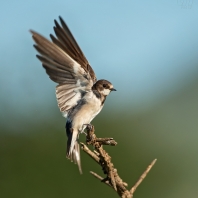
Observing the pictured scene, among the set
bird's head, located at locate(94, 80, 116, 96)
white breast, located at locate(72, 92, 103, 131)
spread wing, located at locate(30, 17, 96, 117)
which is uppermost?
spread wing, located at locate(30, 17, 96, 117)

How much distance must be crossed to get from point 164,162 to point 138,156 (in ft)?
3.59

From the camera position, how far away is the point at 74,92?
534 centimetres

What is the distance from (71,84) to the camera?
5359 millimetres

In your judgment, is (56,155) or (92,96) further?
(56,155)

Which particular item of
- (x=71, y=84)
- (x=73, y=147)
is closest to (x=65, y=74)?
(x=71, y=84)

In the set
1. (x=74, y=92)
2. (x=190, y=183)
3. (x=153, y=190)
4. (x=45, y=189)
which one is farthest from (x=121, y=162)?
(x=74, y=92)

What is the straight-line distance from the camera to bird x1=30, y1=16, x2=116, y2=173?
5040mm

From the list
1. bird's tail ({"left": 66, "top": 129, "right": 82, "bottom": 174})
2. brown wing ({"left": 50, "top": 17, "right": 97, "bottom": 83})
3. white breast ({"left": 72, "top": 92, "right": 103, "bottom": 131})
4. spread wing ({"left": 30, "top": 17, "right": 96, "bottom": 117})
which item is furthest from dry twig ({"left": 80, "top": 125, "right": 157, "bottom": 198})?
brown wing ({"left": 50, "top": 17, "right": 97, "bottom": 83})

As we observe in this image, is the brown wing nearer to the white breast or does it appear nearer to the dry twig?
the white breast

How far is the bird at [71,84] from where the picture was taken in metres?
5.04

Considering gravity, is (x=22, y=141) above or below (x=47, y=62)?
below

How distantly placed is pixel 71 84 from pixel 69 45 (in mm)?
450

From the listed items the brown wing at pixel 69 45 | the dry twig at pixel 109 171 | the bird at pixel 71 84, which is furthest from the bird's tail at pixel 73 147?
the dry twig at pixel 109 171

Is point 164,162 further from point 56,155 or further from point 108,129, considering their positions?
point 56,155
